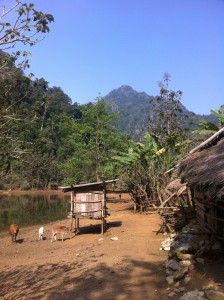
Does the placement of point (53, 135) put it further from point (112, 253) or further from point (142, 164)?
point (112, 253)

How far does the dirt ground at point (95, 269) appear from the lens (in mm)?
7250

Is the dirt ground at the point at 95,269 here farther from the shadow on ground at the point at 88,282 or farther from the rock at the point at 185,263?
the rock at the point at 185,263

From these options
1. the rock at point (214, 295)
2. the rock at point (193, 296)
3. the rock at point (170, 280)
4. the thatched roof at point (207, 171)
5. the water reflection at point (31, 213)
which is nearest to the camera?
the rock at point (214, 295)

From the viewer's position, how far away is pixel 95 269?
885cm

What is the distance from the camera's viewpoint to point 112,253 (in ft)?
33.6

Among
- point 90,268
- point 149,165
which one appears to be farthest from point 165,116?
point 90,268

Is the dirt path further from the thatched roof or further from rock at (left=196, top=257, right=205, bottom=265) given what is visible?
the thatched roof

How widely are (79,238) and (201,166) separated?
7.73 m

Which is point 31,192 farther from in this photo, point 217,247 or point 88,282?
point 217,247

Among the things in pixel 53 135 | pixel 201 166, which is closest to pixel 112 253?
pixel 201 166

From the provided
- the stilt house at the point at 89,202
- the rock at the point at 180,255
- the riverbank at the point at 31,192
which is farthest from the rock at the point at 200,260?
the riverbank at the point at 31,192

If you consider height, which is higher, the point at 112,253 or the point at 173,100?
the point at 173,100

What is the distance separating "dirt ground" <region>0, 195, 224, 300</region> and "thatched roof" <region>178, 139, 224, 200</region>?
172 centimetres

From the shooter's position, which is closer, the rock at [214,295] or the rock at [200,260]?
the rock at [214,295]
